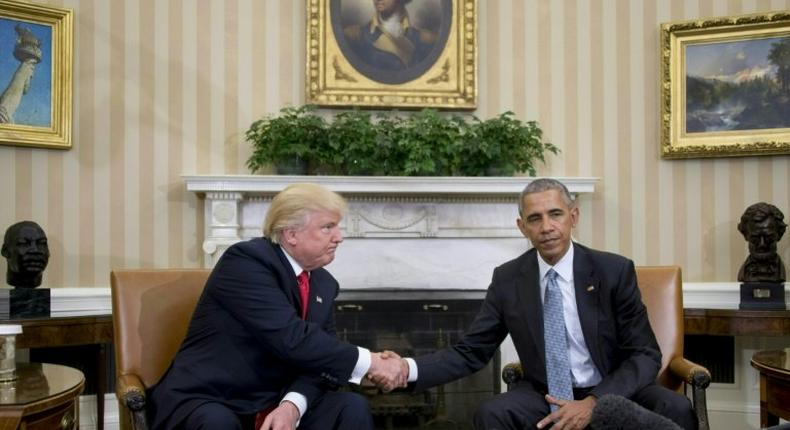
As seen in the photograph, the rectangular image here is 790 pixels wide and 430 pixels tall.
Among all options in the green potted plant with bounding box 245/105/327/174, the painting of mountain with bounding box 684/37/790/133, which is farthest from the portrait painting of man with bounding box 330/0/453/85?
the painting of mountain with bounding box 684/37/790/133

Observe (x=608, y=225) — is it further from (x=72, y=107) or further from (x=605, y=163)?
(x=72, y=107)

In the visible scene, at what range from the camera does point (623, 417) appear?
64cm

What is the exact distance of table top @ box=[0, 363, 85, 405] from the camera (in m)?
2.15

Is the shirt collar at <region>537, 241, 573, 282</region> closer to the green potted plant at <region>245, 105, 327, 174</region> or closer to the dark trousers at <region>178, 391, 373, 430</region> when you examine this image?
the dark trousers at <region>178, 391, 373, 430</region>

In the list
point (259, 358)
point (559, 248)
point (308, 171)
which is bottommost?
point (259, 358)

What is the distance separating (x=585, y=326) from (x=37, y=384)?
1.94 metres

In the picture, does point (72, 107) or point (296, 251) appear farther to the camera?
point (72, 107)

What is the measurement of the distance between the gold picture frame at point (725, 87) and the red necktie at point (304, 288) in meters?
2.98

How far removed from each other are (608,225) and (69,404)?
3.52 metres

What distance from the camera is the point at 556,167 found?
4715mm

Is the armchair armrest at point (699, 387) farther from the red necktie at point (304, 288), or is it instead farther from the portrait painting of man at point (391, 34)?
the portrait painting of man at point (391, 34)

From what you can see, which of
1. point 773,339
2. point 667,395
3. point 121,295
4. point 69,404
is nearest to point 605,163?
point 773,339

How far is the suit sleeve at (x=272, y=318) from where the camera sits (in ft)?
7.74

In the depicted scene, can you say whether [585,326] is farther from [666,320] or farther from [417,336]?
[417,336]
